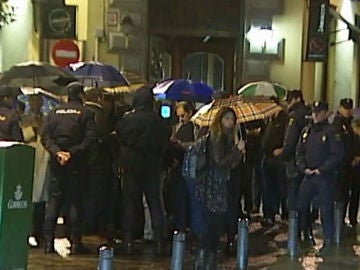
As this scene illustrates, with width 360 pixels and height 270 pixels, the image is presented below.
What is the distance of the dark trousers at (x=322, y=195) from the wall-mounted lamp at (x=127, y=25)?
966cm

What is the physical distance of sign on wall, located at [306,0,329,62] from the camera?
25156 millimetres

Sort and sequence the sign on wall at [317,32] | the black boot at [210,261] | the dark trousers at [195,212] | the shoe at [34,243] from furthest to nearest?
the sign on wall at [317,32]
the shoe at [34,243]
the dark trousers at [195,212]
the black boot at [210,261]

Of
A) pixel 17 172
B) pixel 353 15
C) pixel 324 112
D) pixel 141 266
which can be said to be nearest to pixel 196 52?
pixel 353 15

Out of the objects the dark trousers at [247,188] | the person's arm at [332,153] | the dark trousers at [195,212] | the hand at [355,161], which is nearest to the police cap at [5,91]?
the dark trousers at [195,212]

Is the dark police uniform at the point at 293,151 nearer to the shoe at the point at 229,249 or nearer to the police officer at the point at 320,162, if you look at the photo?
the police officer at the point at 320,162

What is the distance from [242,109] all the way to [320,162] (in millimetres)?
1383

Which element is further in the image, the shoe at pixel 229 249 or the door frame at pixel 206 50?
the door frame at pixel 206 50

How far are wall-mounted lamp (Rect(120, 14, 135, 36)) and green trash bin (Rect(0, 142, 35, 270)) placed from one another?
1333cm

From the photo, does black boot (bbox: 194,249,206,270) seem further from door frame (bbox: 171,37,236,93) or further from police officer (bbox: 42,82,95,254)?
door frame (bbox: 171,37,236,93)

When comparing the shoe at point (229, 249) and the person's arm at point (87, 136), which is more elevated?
the person's arm at point (87, 136)

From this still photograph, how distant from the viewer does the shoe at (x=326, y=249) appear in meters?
15.1

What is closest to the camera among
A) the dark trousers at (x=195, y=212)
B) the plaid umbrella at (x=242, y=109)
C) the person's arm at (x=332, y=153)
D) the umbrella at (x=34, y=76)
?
the dark trousers at (x=195, y=212)

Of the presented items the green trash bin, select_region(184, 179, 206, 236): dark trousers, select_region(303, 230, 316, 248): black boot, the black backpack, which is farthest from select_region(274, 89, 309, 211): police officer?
the green trash bin

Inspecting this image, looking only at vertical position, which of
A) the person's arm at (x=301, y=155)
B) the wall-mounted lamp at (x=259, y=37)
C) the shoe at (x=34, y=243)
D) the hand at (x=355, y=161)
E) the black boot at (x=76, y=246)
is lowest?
the shoe at (x=34, y=243)
